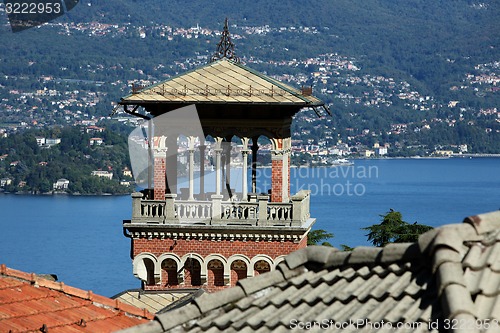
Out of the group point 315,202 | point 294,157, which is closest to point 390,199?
point 315,202

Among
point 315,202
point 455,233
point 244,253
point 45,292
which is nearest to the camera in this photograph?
point 455,233

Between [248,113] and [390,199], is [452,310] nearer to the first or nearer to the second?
[248,113]

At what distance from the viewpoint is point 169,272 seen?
24375mm

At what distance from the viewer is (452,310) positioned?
6.93 metres

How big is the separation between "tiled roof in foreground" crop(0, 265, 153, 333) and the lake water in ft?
125

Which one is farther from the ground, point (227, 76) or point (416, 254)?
point (227, 76)

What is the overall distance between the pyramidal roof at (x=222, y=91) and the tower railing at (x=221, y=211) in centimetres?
150

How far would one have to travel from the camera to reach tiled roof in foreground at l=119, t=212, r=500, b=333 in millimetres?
7230

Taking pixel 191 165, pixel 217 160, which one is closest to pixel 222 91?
pixel 217 160

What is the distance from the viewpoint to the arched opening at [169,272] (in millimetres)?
24328

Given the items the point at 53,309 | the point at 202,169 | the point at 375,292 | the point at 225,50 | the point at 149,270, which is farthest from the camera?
the point at 225,50

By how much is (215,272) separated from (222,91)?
9.39ft

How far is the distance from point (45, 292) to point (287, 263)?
5.67 meters

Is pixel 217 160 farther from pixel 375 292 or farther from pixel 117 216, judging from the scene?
pixel 117 216
